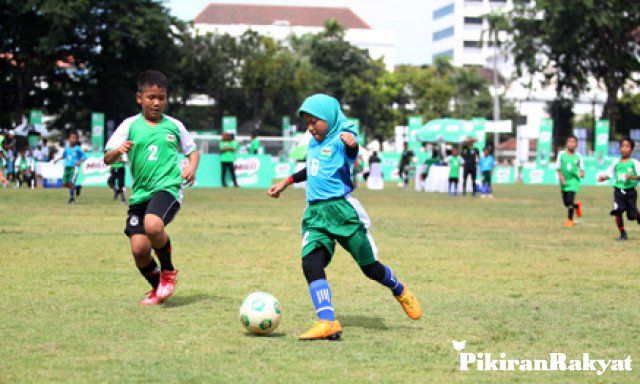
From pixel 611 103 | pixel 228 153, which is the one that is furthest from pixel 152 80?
Answer: pixel 611 103

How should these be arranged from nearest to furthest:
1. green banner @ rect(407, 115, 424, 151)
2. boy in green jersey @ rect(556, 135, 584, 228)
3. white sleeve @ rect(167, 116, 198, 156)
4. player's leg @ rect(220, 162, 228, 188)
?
white sleeve @ rect(167, 116, 198, 156)
boy in green jersey @ rect(556, 135, 584, 228)
player's leg @ rect(220, 162, 228, 188)
green banner @ rect(407, 115, 424, 151)

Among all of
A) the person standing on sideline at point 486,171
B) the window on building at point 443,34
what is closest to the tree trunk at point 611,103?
the person standing on sideline at point 486,171

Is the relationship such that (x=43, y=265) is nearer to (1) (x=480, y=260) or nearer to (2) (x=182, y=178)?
(2) (x=182, y=178)

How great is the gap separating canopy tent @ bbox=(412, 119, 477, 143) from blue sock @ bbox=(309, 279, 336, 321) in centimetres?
3975

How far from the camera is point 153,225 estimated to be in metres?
9.14

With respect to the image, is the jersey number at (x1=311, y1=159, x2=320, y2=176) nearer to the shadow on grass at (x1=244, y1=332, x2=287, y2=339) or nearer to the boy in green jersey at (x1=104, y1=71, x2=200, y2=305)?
the shadow on grass at (x1=244, y1=332, x2=287, y2=339)

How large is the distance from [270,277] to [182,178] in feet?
8.22

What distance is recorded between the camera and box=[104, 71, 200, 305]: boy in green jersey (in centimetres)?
934

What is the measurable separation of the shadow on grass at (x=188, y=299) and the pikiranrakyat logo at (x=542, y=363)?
10.4ft

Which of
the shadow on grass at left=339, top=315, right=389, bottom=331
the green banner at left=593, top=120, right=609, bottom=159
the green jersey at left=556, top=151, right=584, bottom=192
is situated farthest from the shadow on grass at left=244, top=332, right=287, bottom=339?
the green banner at left=593, top=120, right=609, bottom=159

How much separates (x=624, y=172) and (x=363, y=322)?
10.2 m

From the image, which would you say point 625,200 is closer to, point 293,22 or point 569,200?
point 569,200

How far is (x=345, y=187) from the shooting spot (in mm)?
8211

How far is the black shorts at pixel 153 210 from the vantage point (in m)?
9.26
